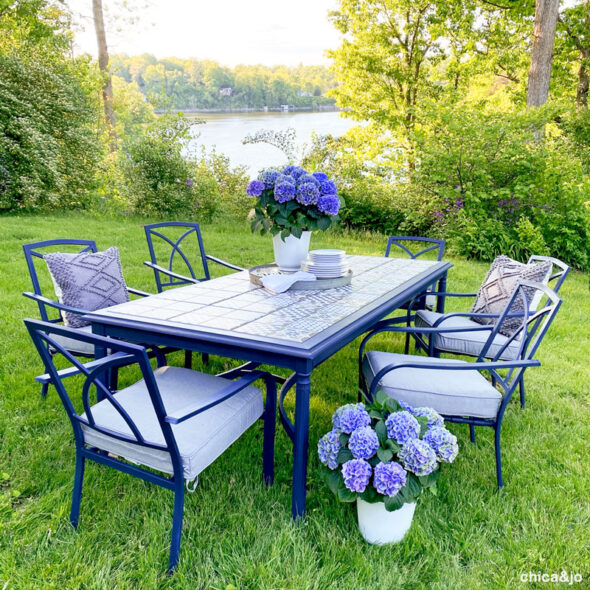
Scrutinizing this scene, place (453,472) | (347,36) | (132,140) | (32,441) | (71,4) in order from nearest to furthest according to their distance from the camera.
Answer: (453,472)
(32,441)
(132,140)
(347,36)
(71,4)

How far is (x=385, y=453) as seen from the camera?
160 centimetres

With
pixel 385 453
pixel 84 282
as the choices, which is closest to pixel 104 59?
pixel 84 282

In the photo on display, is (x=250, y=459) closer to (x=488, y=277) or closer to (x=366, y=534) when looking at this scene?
(x=366, y=534)

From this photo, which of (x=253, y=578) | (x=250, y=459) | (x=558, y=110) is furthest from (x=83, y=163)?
(x=253, y=578)

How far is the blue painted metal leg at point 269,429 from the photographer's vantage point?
1.90 m

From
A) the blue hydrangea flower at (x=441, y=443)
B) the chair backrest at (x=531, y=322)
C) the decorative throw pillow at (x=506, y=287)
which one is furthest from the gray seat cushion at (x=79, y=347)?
the decorative throw pillow at (x=506, y=287)

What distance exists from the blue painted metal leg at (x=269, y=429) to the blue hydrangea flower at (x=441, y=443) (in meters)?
0.60

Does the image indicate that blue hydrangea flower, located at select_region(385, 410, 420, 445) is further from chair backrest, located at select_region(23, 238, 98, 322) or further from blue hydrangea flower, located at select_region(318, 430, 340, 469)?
chair backrest, located at select_region(23, 238, 98, 322)

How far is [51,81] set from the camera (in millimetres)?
8883

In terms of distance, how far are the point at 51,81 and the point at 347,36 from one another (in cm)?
684

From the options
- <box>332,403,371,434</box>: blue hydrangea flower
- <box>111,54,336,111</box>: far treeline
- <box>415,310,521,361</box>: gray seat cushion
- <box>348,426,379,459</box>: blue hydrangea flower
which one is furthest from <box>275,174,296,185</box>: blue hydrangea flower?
<box>111,54,336,111</box>: far treeline

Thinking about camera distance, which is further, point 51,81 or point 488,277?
point 51,81

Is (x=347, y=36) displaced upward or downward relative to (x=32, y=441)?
upward

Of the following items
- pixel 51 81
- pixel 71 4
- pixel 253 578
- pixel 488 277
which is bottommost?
pixel 253 578
